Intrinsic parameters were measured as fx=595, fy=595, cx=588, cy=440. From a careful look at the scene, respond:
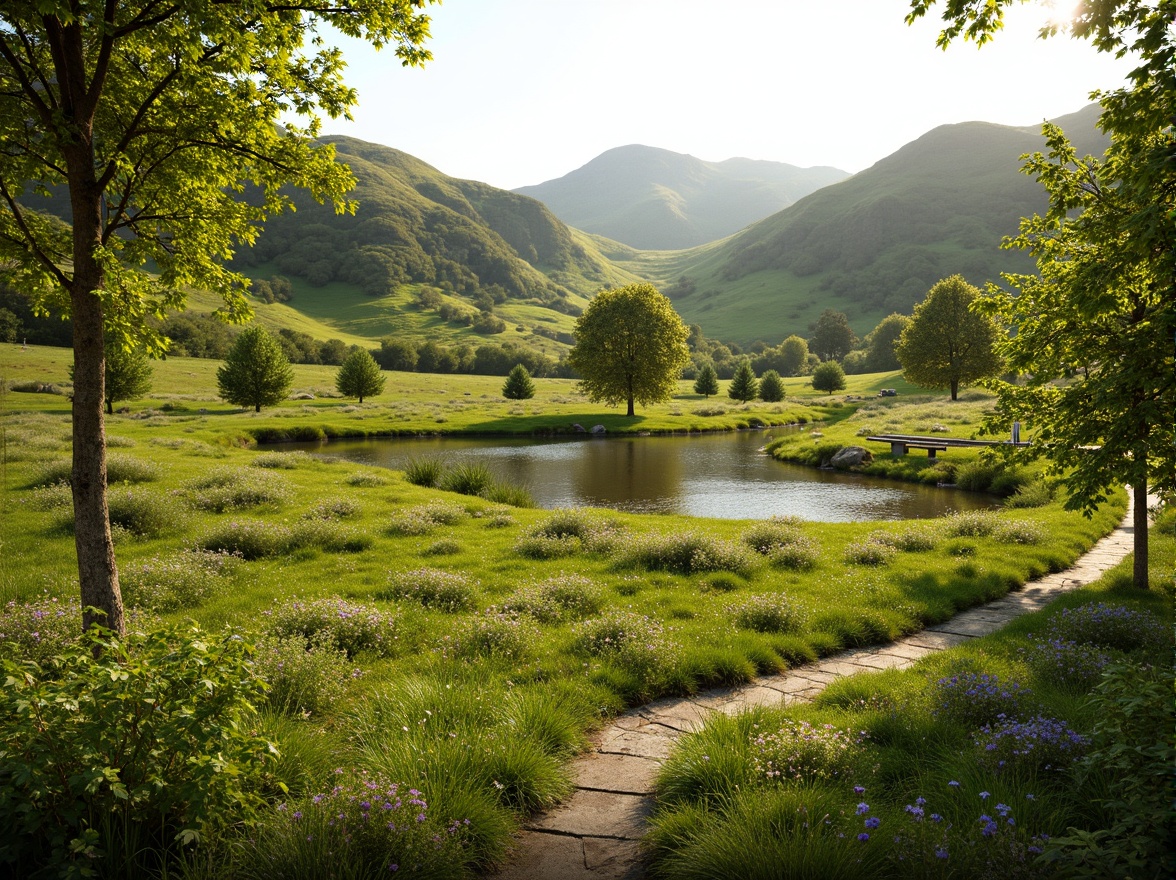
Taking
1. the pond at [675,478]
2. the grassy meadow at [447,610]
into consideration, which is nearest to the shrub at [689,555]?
the grassy meadow at [447,610]

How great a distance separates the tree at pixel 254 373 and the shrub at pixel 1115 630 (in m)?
62.2

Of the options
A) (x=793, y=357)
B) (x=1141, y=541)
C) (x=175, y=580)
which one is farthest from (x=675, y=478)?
(x=793, y=357)

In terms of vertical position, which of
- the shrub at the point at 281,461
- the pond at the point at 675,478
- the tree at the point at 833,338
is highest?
the tree at the point at 833,338

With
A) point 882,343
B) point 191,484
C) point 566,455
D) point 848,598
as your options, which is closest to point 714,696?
point 848,598

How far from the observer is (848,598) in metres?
11.1

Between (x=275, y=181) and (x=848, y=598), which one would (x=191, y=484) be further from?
(x=848, y=598)

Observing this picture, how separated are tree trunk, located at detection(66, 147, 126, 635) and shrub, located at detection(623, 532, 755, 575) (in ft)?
31.8

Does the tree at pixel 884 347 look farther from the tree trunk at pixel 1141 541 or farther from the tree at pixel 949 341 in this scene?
the tree trunk at pixel 1141 541

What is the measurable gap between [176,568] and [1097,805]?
13061mm

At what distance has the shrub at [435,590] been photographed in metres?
10.5

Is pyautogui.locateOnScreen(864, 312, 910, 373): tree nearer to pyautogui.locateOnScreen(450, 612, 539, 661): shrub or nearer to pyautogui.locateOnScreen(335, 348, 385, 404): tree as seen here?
pyautogui.locateOnScreen(335, 348, 385, 404): tree

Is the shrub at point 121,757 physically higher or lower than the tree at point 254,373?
lower

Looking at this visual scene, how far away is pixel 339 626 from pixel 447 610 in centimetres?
211

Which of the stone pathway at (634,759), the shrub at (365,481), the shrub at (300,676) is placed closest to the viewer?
the stone pathway at (634,759)
